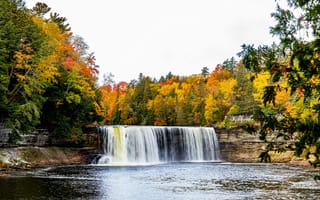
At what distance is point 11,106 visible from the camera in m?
25.2

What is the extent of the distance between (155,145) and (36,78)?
1372 cm

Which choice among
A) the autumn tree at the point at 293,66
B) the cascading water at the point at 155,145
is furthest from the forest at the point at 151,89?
the cascading water at the point at 155,145

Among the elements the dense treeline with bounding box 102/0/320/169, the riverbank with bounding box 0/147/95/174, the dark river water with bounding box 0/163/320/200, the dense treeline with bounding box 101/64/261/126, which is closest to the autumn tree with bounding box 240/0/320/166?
the dense treeline with bounding box 102/0/320/169

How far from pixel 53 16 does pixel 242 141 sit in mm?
24651

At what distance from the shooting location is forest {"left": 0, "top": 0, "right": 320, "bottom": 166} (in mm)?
3418

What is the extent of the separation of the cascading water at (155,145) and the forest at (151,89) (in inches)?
124

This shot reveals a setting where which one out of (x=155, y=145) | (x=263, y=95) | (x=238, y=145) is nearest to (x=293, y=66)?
(x=263, y=95)

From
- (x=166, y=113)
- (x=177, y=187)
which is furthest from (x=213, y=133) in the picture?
(x=177, y=187)

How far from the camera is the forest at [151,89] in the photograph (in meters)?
3.42

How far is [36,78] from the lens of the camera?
2638 centimetres

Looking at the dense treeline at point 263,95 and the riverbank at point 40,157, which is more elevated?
the dense treeline at point 263,95

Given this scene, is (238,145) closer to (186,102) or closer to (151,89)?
(186,102)

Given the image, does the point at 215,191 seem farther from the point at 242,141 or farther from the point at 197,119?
the point at 197,119

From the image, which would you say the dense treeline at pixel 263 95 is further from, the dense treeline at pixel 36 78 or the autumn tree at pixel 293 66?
the dense treeline at pixel 36 78
